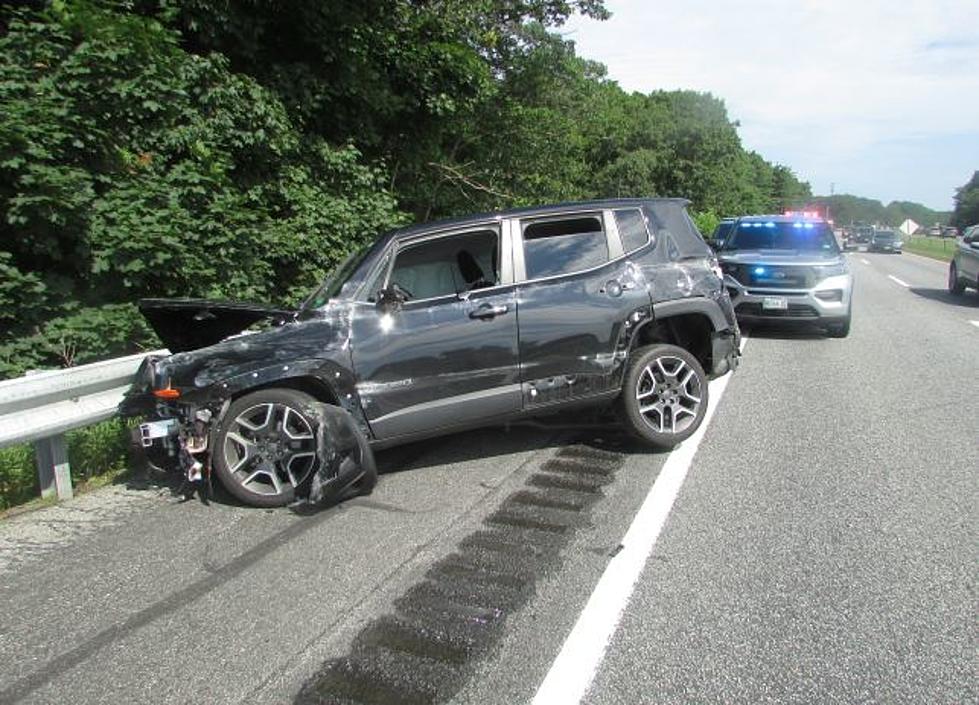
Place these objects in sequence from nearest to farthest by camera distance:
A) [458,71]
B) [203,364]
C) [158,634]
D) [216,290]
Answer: [158,634] → [203,364] → [216,290] → [458,71]

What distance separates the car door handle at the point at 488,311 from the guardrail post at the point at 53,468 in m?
2.79

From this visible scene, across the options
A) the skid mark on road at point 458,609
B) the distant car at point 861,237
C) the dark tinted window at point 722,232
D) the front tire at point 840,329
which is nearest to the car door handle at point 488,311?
the skid mark on road at point 458,609

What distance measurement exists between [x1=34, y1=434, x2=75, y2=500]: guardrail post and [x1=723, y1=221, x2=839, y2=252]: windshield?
1022 centimetres

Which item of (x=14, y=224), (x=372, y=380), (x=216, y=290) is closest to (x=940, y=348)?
(x=372, y=380)

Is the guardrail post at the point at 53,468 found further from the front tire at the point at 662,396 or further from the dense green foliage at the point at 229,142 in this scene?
the front tire at the point at 662,396

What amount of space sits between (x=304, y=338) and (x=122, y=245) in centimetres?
315

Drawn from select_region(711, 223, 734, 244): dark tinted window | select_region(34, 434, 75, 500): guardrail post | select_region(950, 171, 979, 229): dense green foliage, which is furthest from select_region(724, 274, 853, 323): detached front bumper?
select_region(950, 171, 979, 229): dense green foliage

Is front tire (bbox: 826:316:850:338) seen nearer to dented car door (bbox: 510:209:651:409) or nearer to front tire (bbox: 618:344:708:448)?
front tire (bbox: 618:344:708:448)

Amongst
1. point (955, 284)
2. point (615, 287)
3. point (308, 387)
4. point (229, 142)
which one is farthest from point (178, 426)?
point (955, 284)

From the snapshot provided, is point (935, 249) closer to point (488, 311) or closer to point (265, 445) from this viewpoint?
point (488, 311)

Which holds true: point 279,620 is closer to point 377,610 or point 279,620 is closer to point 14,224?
point 377,610

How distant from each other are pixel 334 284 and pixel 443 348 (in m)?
0.93

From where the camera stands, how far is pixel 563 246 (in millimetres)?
5480

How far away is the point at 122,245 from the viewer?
6859mm
